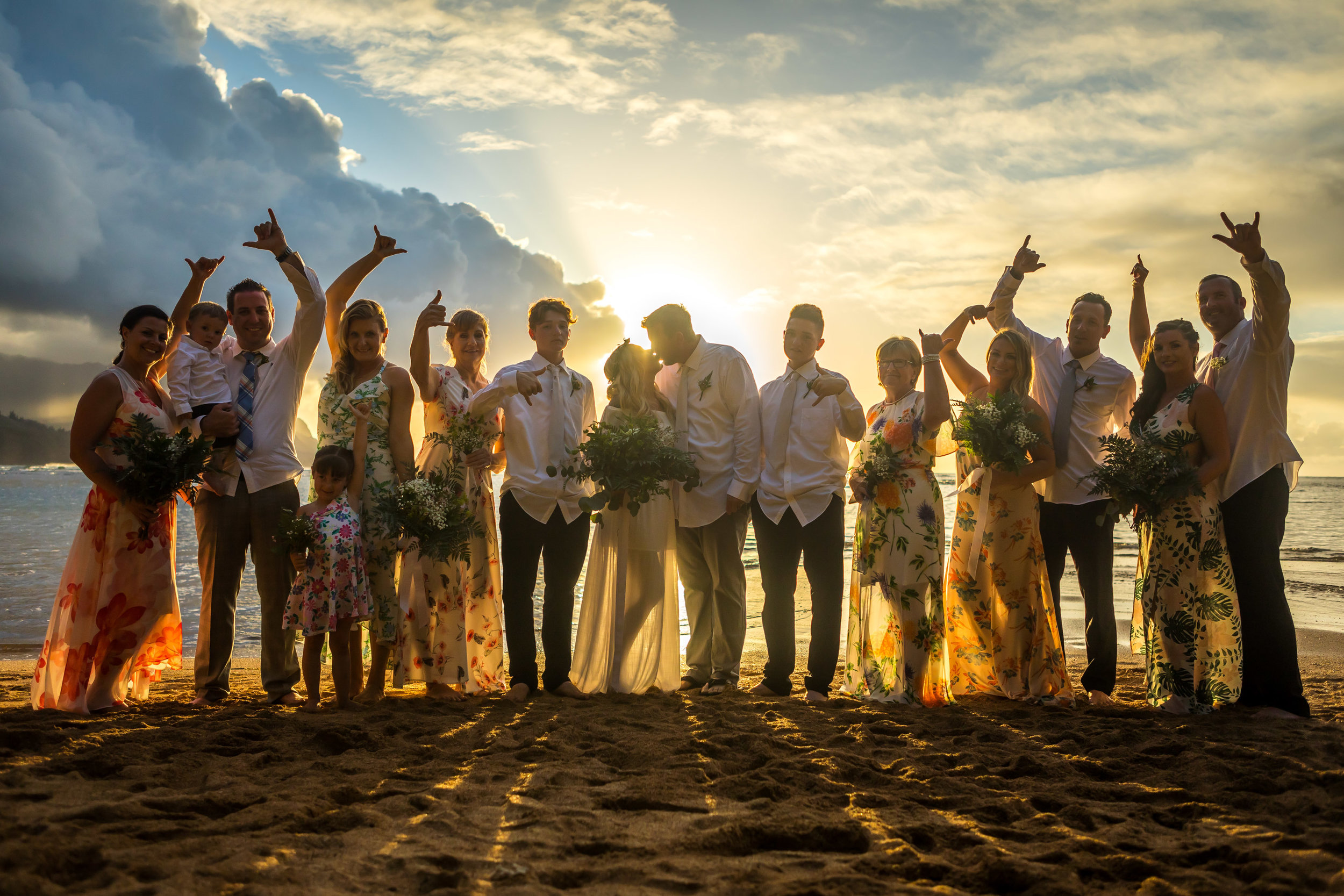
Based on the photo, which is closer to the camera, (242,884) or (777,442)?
(242,884)

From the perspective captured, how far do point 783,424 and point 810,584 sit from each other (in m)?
1.14

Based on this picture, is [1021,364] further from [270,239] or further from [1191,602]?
[270,239]

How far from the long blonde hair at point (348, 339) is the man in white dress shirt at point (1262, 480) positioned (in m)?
5.32

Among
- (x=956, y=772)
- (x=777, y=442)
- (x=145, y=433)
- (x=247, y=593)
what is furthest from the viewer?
(x=247, y=593)

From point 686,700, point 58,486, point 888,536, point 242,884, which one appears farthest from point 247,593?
point 58,486

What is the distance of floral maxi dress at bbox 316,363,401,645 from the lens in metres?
5.24

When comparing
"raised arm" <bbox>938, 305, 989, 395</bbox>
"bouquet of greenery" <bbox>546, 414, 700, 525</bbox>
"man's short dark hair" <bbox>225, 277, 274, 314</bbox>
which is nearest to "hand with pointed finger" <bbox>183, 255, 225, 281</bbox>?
"man's short dark hair" <bbox>225, 277, 274, 314</bbox>

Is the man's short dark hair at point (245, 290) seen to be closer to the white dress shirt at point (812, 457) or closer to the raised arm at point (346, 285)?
the raised arm at point (346, 285)

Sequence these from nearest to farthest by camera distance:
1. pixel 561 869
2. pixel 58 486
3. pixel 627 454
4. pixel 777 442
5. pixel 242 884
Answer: pixel 242 884 → pixel 561 869 → pixel 627 454 → pixel 777 442 → pixel 58 486

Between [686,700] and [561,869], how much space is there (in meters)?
3.03

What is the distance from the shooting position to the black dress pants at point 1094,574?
5.53 metres

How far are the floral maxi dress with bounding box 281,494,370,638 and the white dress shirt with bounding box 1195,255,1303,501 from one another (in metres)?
5.33

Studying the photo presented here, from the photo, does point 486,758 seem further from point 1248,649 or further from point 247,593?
point 247,593

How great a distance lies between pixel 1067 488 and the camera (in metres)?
5.73
